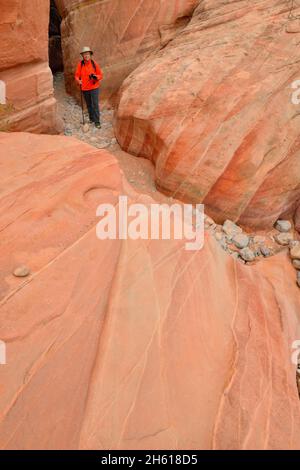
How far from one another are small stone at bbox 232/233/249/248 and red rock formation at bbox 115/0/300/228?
285mm

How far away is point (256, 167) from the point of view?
4336 millimetres

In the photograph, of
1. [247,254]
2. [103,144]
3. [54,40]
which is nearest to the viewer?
[247,254]

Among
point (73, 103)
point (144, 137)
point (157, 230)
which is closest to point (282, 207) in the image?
point (144, 137)

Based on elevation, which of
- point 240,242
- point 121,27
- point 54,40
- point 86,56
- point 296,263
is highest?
point 54,40

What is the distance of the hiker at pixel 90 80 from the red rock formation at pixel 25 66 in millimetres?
948

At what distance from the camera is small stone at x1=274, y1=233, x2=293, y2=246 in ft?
14.7

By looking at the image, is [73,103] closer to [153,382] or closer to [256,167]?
[256,167]

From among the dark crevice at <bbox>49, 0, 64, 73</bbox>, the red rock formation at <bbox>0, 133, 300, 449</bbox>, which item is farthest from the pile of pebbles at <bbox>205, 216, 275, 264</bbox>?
the dark crevice at <bbox>49, 0, 64, 73</bbox>

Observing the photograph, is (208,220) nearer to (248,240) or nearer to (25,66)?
(248,240)

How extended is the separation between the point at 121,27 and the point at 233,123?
3.12 metres

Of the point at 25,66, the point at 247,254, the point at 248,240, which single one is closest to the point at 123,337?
the point at 247,254

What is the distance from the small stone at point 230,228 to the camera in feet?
14.4

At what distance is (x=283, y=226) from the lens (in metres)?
4.68

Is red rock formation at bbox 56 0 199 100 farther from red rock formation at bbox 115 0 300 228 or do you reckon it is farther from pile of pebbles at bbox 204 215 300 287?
pile of pebbles at bbox 204 215 300 287
